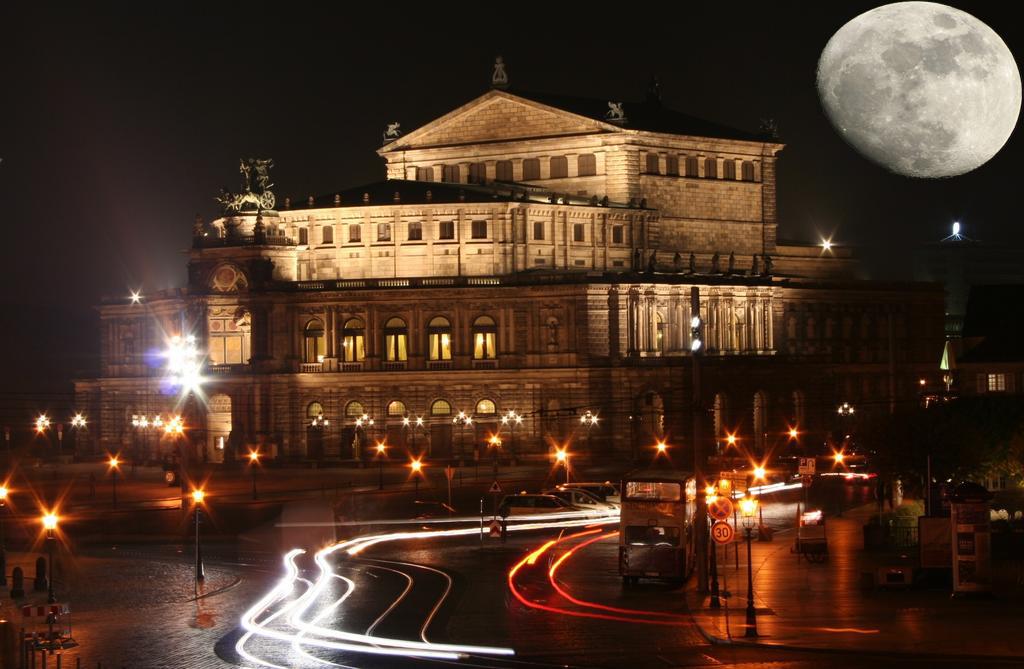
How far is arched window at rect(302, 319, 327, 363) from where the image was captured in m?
135

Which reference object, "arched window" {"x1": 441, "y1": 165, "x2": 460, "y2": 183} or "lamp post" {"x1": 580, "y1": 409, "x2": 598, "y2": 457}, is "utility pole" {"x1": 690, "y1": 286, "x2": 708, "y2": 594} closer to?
"lamp post" {"x1": 580, "y1": 409, "x2": 598, "y2": 457}

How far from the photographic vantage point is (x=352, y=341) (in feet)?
441

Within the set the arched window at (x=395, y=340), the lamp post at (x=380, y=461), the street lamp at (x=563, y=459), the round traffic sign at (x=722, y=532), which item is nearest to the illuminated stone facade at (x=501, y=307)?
the arched window at (x=395, y=340)

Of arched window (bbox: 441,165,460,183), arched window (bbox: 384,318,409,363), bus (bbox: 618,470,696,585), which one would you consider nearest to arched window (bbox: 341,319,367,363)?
arched window (bbox: 384,318,409,363)

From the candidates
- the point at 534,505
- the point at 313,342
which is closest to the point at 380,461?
the point at 313,342

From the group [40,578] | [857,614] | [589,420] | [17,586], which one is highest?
[589,420]

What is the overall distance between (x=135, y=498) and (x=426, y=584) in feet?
147

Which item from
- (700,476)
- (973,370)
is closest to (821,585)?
(700,476)

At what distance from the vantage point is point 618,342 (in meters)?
131

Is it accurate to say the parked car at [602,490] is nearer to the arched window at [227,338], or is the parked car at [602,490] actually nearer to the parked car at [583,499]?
the parked car at [583,499]

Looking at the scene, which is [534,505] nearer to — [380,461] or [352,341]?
[380,461]

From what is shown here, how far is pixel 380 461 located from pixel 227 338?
85.9ft

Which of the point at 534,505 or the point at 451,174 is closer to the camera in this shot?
the point at 534,505

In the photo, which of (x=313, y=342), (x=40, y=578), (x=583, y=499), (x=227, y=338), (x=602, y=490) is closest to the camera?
(x=40, y=578)
